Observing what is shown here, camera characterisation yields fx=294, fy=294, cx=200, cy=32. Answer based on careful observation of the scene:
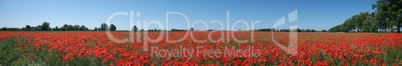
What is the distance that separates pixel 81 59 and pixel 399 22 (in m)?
42.7

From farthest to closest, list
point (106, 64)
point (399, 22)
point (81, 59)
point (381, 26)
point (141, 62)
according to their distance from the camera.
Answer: point (381, 26) → point (399, 22) → point (81, 59) → point (106, 64) → point (141, 62)

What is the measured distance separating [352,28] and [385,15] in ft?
178

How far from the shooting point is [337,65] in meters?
6.62

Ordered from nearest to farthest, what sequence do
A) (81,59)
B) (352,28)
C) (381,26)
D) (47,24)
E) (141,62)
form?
(141,62)
(81,59)
(381,26)
(47,24)
(352,28)

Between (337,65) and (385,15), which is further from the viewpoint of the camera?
(385,15)

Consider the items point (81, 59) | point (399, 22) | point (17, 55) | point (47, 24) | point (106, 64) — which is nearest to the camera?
point (106, 64)

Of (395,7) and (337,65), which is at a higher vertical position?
(395,7)

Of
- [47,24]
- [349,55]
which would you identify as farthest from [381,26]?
[47,24]

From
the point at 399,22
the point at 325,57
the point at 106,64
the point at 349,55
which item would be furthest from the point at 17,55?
the point at 399,22

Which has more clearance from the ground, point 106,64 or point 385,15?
point 385,15

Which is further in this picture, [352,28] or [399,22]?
[352,28]

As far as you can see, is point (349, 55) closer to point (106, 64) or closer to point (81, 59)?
point (106, 64)

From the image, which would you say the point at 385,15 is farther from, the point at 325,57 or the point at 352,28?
the point at 352,28

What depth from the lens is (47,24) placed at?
8425 centimetres
